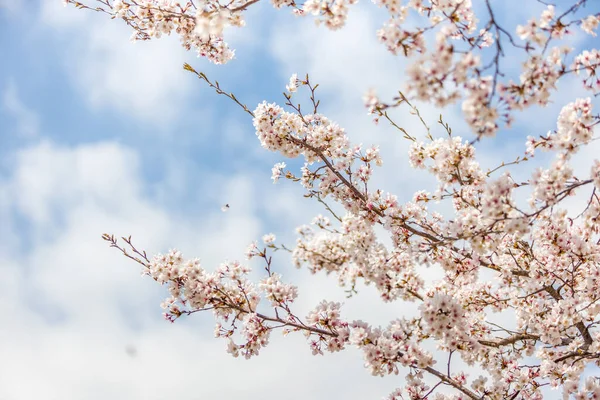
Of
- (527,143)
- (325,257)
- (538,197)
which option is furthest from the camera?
(527,143)

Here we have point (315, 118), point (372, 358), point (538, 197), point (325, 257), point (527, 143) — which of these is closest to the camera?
point (538, 197)

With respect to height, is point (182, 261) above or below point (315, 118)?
below

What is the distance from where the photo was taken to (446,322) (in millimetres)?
5895

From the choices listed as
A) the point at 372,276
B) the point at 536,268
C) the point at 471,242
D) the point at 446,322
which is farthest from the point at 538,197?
the point at 536,268

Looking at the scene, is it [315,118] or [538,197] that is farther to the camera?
[315,118]

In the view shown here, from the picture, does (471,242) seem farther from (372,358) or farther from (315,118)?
(315,118)

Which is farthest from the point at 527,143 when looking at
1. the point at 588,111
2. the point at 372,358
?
the point at 372,358

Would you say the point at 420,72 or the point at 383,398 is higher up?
the point at 420,72

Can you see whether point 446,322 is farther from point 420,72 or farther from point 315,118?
point 315,118

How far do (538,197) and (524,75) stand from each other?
1.44 meters

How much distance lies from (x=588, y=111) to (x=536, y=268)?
3.51 metres

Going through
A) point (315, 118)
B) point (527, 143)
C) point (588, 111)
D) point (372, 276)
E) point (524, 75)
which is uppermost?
point (315, 118)

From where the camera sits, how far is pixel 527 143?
6.86 m

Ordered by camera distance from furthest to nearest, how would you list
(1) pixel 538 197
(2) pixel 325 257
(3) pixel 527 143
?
(3) pixel 527 143 → (2) pixel 325 257 → (1) pixel 538 197
